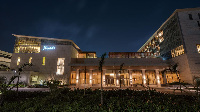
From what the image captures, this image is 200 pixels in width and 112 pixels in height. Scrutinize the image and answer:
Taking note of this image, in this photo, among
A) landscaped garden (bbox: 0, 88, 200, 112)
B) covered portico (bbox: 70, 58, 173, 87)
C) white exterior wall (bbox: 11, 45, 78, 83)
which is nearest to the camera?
landscaped garden (bbox: 0, 88, 200, 112)

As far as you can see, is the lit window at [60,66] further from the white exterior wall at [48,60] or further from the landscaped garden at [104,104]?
the landscaped garden at [104,104]

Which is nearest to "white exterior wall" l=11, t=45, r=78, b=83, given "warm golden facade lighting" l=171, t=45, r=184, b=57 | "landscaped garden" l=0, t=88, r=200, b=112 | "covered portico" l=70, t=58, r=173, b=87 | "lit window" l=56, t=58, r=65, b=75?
"lit window" l=56, t=58, r=65, b=75

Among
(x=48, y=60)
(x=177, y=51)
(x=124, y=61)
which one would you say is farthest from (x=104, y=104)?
(x=177, y=51)

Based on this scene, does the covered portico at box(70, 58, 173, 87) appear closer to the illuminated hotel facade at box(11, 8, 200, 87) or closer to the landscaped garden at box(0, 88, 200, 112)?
the illuminated hotel facade at box(11, 8, 200, 87)

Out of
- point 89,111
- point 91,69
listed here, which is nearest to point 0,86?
point 89,111

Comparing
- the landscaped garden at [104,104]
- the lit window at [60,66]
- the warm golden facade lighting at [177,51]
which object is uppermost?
the warm golden facade lighting at [177,51]

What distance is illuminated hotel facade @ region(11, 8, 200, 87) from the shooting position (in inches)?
1139

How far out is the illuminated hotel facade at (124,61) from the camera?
94.9ft

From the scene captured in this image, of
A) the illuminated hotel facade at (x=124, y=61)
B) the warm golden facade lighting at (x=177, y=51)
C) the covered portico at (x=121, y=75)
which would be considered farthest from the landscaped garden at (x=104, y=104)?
the warm golden facade lighting at (x=177, y=51)

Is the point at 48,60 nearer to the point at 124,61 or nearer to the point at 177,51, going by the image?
the point at 124,61

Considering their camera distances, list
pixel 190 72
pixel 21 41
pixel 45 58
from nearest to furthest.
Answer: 1. pixel 190 72
2. pixel 45 58
3. pixel 21 41

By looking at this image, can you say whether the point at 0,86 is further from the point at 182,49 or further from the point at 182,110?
the point at 182,49

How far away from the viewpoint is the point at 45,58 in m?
37.1

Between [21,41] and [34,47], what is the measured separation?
19.9ft
